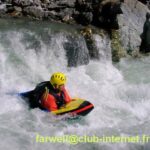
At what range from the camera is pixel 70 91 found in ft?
39.7

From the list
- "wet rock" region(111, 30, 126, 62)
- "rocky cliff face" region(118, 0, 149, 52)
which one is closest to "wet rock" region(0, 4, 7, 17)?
"wet rock" region(111, 30, 126, 62)

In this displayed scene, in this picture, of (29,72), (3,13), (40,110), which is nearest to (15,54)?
(29,72)

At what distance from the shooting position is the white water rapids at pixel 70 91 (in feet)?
31.2

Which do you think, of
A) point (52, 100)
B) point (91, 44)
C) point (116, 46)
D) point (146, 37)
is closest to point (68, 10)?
point (91, 44)

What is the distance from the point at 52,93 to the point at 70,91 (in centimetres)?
223

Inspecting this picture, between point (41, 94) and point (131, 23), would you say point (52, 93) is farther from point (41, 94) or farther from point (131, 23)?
point (131, 23)

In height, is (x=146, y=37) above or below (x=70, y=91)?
above

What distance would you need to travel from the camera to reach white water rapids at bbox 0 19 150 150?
9.51 metres

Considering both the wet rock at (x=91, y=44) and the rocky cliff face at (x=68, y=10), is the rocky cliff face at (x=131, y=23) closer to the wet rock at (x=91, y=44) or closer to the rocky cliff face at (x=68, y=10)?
the rocky cliff face at (x=68, y=10)

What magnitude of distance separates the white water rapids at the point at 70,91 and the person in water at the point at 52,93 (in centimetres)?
23

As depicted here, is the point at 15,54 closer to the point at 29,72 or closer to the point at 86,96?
the point at 29,72

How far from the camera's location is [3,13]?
14.6 m

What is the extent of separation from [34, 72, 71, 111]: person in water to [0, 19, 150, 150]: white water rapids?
0.23 meters

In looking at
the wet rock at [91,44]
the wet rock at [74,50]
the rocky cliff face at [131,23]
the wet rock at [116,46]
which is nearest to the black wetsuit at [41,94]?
the wet rock at [74,50]
